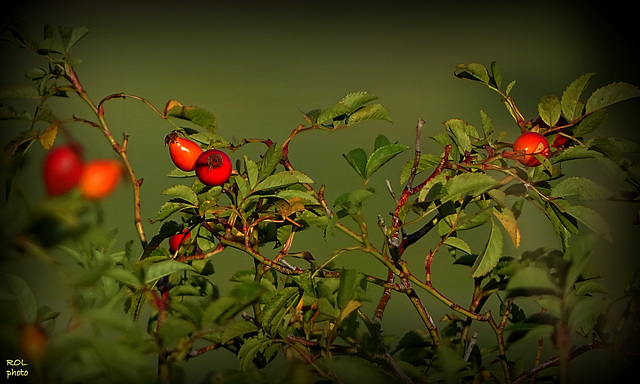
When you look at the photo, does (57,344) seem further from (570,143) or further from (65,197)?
(570,143)

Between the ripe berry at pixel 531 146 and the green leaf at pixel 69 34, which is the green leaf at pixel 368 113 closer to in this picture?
the ripe berry at pixel 531 146

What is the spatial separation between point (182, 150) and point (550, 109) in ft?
1.78

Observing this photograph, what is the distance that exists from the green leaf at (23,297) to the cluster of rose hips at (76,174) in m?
0.08

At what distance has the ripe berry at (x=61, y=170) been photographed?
0.48 m

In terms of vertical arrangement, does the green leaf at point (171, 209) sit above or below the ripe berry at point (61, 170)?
below

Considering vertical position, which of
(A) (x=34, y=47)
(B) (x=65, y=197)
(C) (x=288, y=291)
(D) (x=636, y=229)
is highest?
(A) (x=34, y=47)

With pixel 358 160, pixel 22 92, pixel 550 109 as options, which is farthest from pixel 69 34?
pixel 550 109

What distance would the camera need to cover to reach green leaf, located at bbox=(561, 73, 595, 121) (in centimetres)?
85

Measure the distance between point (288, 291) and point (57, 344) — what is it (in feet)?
1.14

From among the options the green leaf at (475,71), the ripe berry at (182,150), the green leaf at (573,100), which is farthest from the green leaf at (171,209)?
the green leaf at (573,100)

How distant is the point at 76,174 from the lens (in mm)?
508

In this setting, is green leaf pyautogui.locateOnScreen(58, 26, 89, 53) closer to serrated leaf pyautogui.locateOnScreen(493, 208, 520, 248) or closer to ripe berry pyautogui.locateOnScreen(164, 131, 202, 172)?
ripe berry pyautogui.locateOnScreen(164, 131, 202, 172)

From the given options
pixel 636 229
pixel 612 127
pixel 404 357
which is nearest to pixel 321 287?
pixel 404 357

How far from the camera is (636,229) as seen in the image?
229 cm
